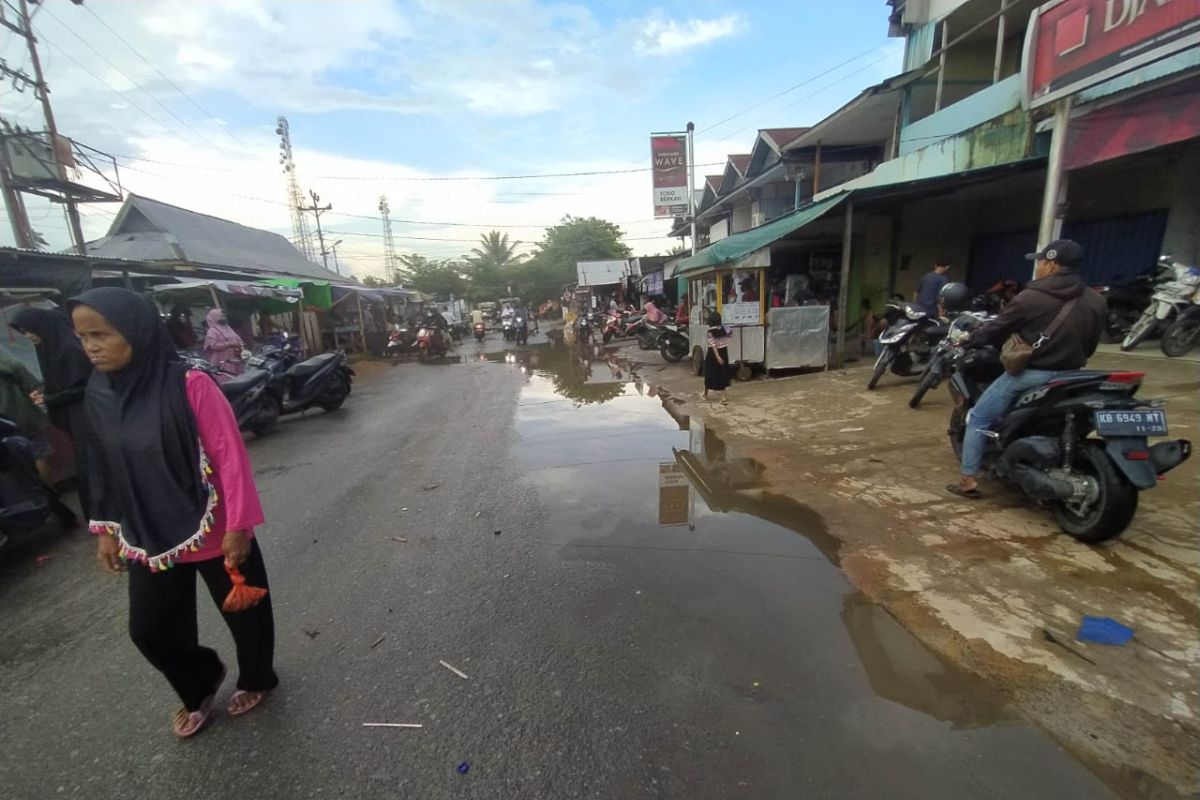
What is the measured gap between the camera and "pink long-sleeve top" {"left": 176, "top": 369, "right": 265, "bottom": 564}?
188 centimetres

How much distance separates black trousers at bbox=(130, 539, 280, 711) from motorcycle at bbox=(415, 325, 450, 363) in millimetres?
14804

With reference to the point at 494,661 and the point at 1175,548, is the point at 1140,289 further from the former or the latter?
the point at 494,661

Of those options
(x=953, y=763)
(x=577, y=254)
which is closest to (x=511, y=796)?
(x=953, y=763)

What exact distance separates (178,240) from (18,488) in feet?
51.1

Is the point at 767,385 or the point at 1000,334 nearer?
the point at 1000,334

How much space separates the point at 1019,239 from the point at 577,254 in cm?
3720

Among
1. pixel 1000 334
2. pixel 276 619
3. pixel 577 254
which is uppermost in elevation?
pixel 577 254

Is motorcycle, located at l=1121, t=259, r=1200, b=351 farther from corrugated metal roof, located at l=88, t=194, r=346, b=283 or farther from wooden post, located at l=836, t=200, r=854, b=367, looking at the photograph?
corrugated metal roof, located at l=88, t=194, r=346, b=283

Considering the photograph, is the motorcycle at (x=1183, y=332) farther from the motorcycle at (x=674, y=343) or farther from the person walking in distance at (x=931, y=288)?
the motorcycle at (x=674, y=343)

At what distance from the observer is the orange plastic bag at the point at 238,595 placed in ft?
6.38

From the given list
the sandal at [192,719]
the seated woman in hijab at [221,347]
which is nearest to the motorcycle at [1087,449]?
the sandal at [192,719]

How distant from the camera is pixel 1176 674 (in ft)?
6.69

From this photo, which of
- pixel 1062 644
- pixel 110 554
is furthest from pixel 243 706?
pixel 1062 644

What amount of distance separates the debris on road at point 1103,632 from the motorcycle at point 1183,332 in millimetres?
6643
